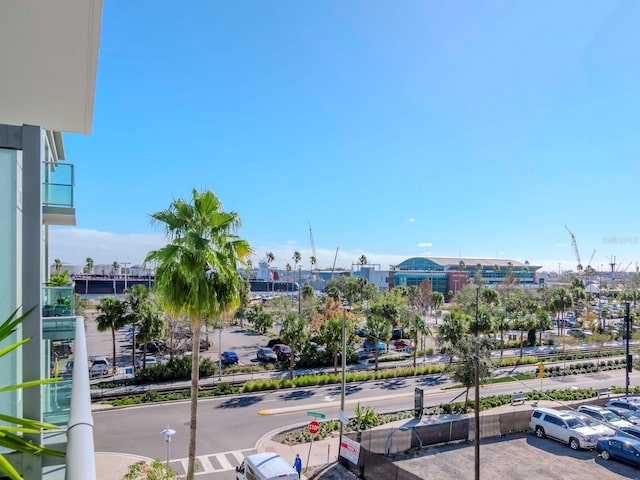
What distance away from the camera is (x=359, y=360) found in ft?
134

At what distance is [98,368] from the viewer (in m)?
32.2

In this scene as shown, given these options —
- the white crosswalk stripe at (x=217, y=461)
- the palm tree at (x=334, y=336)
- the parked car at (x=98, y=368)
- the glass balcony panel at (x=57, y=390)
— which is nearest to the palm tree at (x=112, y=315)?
the parked car at (x=98, y=368)

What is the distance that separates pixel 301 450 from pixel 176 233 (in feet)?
42.9

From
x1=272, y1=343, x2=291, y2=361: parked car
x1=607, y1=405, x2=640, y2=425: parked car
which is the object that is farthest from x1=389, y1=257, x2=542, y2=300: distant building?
x1=607, y1=405, x2=640, y2=425: parked car

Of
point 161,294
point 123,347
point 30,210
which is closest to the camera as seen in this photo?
point 30,210

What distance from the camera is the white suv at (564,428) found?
20625 millimetres

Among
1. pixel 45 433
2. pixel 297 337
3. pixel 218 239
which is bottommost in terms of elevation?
pixel 297 337

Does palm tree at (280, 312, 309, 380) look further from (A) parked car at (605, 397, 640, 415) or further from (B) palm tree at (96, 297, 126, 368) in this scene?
(A) parked car at (605, 397, 640, 415)

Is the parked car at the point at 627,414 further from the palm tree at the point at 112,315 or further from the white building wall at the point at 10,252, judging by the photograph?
the palm tree at the point at 112,315

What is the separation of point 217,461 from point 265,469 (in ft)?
17.8

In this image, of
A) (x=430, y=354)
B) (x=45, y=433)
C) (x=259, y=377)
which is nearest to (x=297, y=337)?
(x=259, y=377)

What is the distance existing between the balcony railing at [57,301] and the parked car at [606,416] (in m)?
26.5

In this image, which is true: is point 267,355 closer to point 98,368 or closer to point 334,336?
point 334,336

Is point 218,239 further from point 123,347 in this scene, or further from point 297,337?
point 123,347
